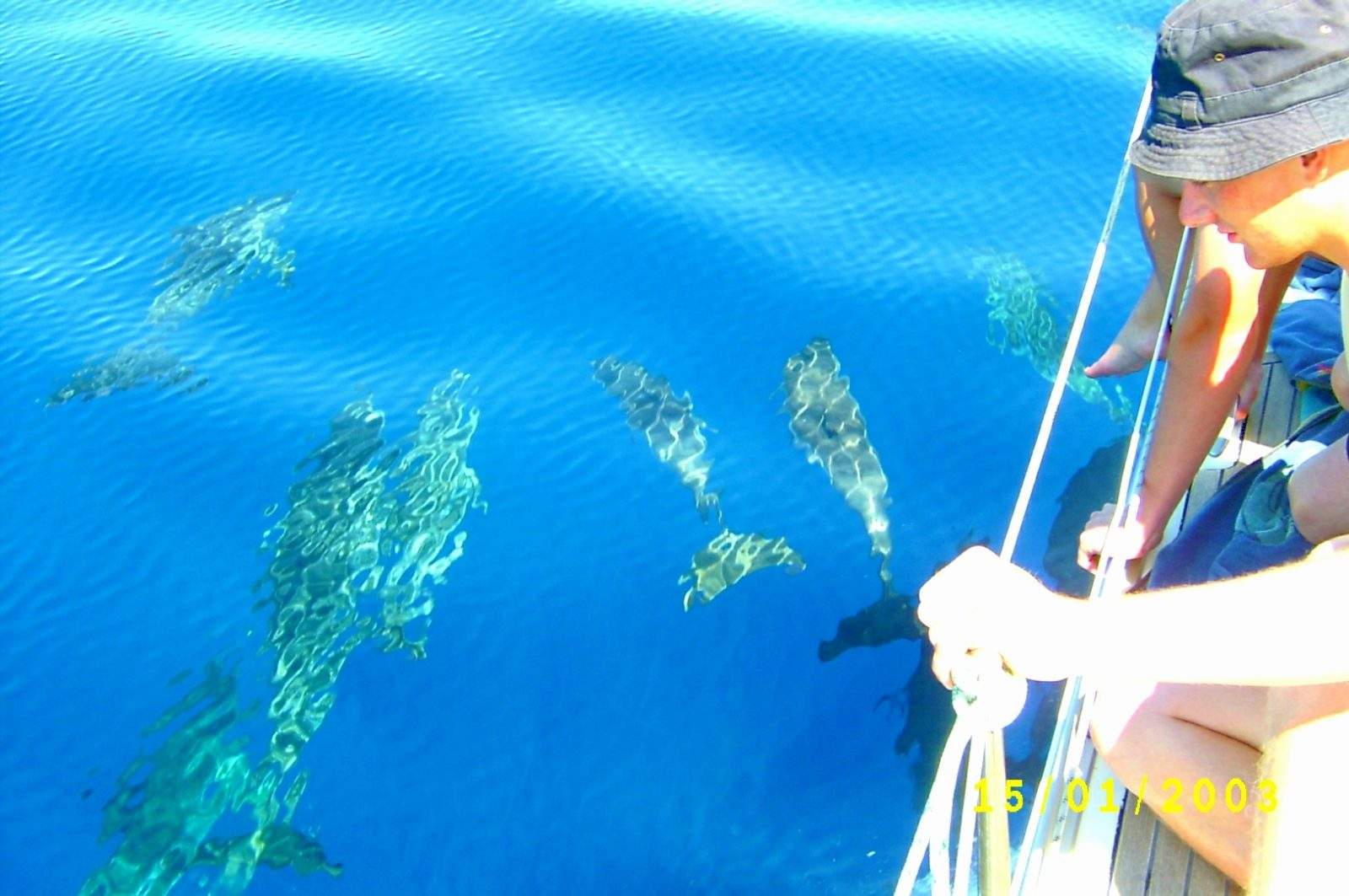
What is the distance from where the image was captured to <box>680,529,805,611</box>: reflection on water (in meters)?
6.34

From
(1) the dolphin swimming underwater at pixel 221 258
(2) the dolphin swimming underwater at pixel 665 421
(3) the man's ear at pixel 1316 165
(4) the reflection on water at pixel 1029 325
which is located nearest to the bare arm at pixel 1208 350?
(3) the man's ear at pixel 1316 165

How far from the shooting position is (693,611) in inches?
246

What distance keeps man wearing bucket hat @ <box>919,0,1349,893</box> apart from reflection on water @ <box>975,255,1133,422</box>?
477cm

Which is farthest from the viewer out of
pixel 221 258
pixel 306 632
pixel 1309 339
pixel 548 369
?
pixel 221 258

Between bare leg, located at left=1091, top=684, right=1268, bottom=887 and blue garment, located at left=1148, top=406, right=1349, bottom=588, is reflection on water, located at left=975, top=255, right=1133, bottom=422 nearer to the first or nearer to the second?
blue garment, located at left=1148, top=406, right=1349, bottom=588

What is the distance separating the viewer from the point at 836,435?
7117mm

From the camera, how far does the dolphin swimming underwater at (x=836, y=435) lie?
6645mm

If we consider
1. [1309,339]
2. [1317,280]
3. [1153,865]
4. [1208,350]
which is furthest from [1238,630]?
[1317,280]

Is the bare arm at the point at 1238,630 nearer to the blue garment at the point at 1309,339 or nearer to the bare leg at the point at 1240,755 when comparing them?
the bare leg at the point at 1240,755

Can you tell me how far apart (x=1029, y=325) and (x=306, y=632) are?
496 centimetres

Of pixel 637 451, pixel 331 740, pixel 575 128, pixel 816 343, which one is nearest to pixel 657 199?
pixel 575 128

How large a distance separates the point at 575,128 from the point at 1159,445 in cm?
715

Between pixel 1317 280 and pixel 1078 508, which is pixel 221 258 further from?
pixel 1317 280

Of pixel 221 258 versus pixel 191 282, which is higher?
pixel 221 258
